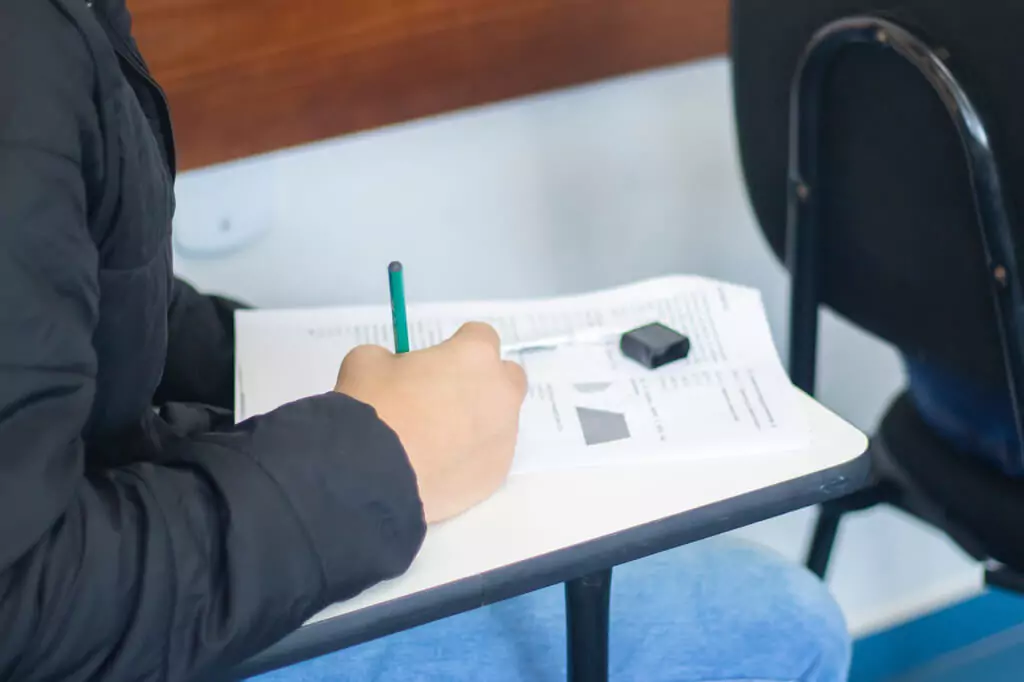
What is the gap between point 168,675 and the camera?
500 millimetres

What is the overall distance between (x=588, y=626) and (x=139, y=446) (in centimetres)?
28

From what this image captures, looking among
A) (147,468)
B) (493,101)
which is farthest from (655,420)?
(493,101)

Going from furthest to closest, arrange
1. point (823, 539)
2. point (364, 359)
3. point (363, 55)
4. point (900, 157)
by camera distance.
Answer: point (823, 539)
point (363, 55)
point (900, 157)
point (364, 359)

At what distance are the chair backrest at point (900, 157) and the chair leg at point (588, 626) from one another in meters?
0.38

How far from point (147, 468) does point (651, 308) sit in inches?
14.9

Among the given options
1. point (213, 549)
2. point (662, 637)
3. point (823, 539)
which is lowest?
point (823, 539)

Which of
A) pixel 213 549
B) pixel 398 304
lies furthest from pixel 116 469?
pixel 398 304

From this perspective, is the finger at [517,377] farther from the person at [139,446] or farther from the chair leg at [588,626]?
the chair leg at [588,626]

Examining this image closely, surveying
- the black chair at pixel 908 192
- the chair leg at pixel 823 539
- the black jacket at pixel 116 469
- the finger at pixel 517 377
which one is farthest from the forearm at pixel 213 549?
the chair leg at pixel 823 539

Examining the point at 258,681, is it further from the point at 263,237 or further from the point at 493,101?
the point at 493,101

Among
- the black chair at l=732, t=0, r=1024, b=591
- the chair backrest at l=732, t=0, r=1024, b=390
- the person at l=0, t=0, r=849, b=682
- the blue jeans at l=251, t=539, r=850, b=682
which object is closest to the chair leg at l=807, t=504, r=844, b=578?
the black chair at l=732, t=0, r=1024, b=591

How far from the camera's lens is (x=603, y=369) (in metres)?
0.71

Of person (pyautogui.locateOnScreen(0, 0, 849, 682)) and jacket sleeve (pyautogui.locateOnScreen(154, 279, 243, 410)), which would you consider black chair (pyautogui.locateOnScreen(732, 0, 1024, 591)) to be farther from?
jacket sleeve (pyautogui.locateOnScreen(154, 279, 243, 410))

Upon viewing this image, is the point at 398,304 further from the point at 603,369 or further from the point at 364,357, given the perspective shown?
the point at 603,369
